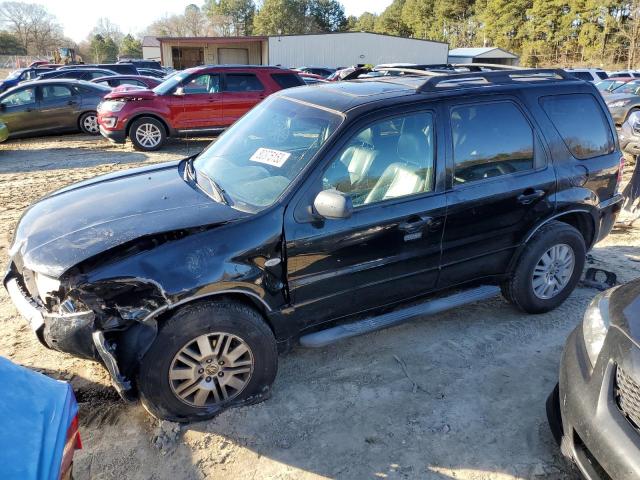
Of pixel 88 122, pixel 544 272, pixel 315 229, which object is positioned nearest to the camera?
pixel 315 229

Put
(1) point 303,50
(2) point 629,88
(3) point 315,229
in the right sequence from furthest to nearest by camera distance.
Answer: (1) point 303,50 → (2) point 629,88 → (3) point 315,229

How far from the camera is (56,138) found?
509 inches

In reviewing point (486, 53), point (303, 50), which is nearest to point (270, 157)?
point (303, 50)

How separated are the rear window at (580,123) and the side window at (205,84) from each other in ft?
27.8

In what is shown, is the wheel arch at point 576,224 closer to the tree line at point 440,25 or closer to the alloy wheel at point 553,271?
the alloy wheel at point 553,271

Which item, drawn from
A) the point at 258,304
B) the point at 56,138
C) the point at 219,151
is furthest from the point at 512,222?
the point at 56,138

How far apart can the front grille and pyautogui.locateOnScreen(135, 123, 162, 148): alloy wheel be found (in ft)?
34.1

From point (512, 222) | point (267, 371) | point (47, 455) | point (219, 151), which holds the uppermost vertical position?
point (219, 151)

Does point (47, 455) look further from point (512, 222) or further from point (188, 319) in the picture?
point (512, 222)

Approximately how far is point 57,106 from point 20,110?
836mm

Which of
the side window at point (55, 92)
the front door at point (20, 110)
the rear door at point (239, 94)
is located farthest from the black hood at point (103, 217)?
the side window at point (55, 92)

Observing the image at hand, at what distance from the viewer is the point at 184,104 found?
10758mm

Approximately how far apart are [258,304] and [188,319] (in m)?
0.44

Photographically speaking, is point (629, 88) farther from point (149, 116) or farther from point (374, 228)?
point (374, 228)
